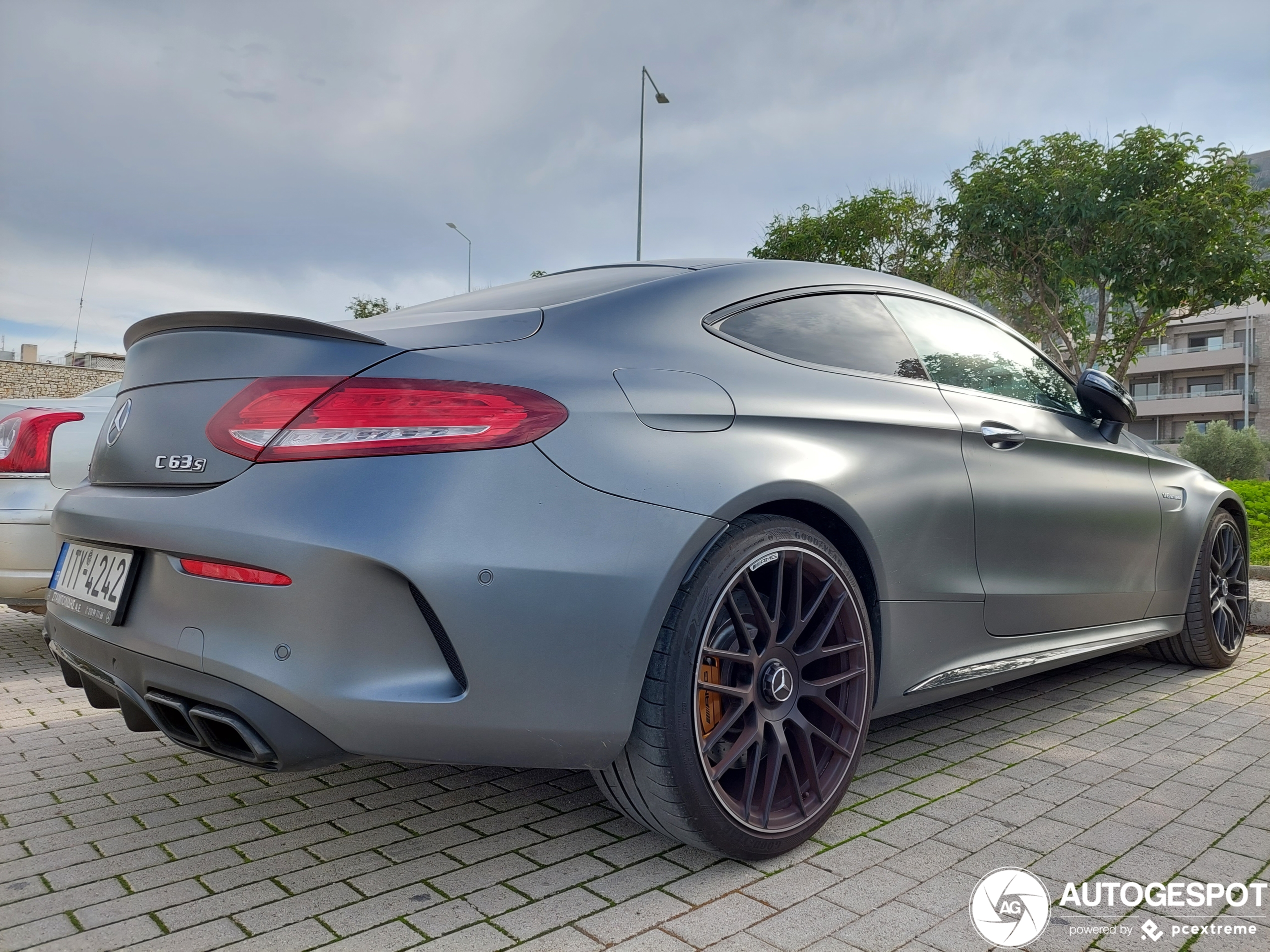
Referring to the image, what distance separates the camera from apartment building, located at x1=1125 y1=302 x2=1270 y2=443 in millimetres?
63812

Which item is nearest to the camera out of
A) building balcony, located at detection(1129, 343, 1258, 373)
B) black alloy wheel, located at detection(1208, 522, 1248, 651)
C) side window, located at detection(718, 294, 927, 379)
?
side window, located at detection(718, 294, 927, 379)

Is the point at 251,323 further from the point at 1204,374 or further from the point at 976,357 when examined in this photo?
the point at 1204,374

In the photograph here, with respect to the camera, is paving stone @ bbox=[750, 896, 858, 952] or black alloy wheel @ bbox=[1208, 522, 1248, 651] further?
black alloy wheel @ bbox=[1208, 522, 1248, 651]

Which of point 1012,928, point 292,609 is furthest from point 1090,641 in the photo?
point 292,609

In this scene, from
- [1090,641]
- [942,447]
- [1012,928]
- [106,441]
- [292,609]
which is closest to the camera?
[292,609]

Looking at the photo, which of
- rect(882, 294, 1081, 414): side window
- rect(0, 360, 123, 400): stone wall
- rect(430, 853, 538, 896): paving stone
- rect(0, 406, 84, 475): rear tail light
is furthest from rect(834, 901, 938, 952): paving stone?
rect(0, 360, 123, 400): stone wall

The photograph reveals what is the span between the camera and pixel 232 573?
1954mm

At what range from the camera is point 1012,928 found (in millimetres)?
2025

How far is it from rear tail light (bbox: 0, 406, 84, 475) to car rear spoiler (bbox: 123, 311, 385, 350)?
8.56ft

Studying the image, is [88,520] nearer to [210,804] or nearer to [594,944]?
[210,804]

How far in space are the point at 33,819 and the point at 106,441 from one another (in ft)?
3.51

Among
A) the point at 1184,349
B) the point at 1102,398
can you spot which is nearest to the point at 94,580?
the point at 1102,398

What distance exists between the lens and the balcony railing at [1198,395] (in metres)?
63.5

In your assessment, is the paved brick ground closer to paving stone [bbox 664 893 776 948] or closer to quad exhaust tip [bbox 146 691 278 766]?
paving stone [bbox 664 893 776 948]
